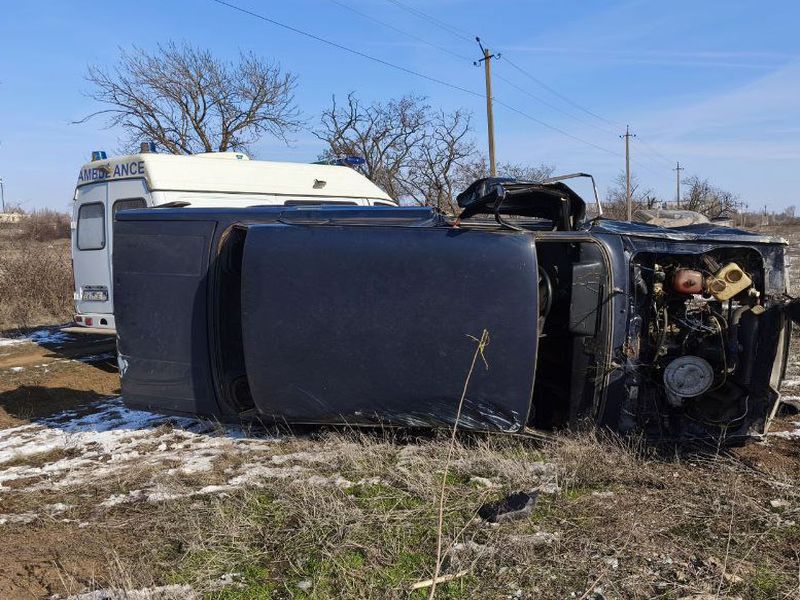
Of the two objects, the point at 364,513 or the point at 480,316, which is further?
the point at 480,316

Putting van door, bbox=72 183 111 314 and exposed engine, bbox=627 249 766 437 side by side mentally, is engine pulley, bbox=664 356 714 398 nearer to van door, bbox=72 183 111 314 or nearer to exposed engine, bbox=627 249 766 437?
exposed engine, bbox=627 249 766 437

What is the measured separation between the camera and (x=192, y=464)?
457cm

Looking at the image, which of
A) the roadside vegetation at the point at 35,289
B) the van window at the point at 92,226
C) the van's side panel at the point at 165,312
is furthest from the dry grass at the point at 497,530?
the roadside vegetation at the point at 35,289

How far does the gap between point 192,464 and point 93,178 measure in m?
5.42

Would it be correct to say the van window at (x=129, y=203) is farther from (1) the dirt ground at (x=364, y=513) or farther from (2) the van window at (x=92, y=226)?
(1) the dirt ground at (x=364, y=513)

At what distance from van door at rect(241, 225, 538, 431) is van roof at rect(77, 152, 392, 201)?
413 centimetres

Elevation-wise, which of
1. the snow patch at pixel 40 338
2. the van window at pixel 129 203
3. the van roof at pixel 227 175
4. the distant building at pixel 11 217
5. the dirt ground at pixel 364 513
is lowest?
the dirt ground at pixel 364 513

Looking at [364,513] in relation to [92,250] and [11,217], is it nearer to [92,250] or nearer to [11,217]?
[92,250]

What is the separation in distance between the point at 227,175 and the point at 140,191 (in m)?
1.14

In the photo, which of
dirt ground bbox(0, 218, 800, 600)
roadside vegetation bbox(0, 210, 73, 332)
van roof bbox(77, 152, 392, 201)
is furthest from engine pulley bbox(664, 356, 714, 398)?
roadside vegetation bbox(0, 210, 73, 332)

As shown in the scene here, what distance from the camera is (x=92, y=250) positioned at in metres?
8.52

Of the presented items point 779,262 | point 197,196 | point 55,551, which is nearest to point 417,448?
point 55,551

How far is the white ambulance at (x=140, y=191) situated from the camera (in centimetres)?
794

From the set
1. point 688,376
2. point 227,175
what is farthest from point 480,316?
point 227,175
